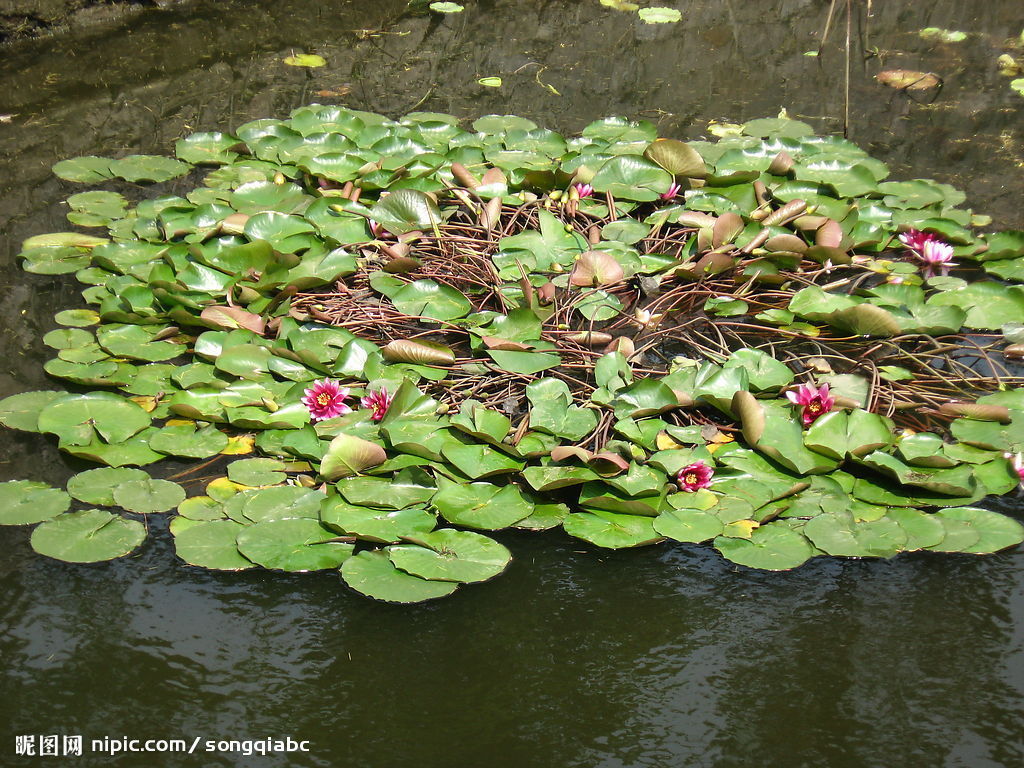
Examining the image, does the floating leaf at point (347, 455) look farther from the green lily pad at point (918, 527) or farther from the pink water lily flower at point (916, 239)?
the pink water lily flower at point (916, 239)

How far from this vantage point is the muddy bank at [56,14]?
504 cm

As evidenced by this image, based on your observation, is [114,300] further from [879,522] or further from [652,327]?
[879,522]

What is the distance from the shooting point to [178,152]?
4133 mm

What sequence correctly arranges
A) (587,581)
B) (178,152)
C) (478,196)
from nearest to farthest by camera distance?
(587,581)
(478,196)
(178,152)

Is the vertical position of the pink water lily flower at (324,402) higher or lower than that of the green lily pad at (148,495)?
higher

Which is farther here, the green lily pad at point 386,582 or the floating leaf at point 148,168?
the floating leaf at point 148,168

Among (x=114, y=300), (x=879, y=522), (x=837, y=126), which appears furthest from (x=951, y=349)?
(x=114, y=300)

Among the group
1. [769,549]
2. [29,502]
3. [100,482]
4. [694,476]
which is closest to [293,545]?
[100,482]

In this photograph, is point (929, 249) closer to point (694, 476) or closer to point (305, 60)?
point (694, 476)

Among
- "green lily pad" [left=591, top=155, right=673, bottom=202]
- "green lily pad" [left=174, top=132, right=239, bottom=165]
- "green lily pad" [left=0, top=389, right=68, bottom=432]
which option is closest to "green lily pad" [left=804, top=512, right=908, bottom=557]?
"green lily pad" [left=591, top=155, right=673, bottom=202]

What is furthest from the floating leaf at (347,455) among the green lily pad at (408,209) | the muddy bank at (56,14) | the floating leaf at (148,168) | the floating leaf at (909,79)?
the muddy bank at (56,14)

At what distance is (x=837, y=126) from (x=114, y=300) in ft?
11.4

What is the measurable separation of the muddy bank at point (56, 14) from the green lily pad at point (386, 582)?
4.44 metres

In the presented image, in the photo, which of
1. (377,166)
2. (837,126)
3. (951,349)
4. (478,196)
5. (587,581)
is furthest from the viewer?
(837,126)
